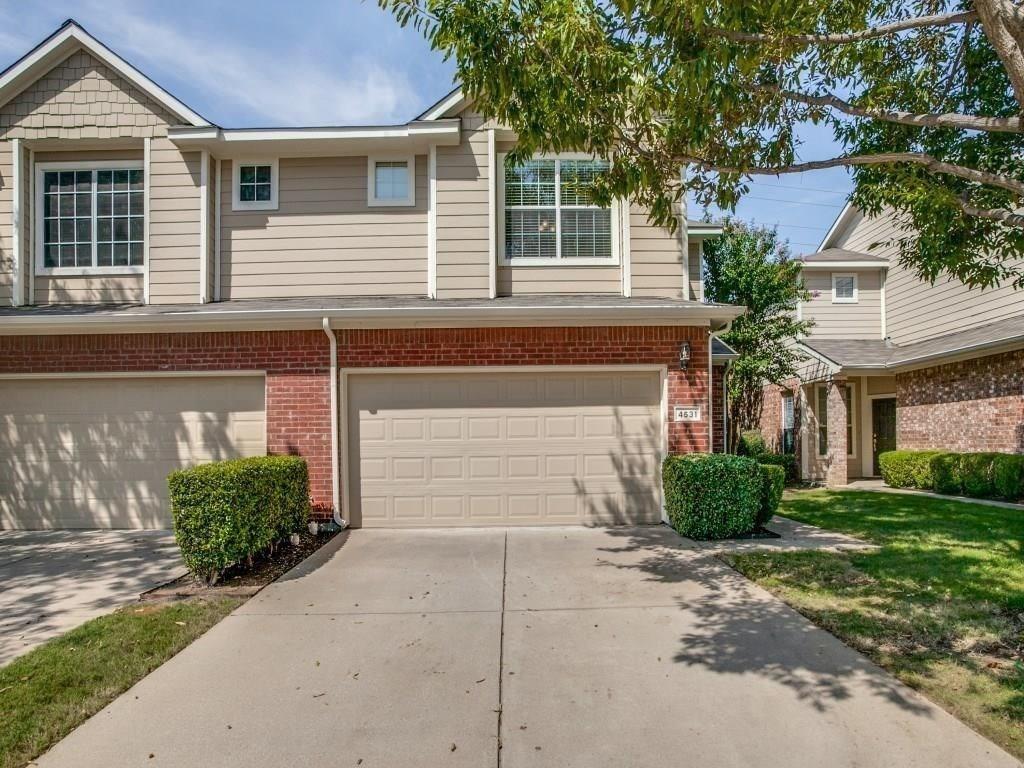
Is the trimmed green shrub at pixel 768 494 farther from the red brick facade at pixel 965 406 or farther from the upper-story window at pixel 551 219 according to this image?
the red brick facade at pixel 965 406

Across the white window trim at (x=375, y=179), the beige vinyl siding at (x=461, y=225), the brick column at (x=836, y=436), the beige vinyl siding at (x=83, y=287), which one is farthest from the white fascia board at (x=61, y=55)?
the brick column at (x=836, y=436)

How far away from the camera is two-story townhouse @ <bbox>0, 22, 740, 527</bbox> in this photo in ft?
28.2

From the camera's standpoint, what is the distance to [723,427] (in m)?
9.91

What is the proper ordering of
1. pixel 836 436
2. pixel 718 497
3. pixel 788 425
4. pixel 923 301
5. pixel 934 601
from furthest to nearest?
pixel 788 425 → pixel 923 301 → pixel 836 436 → pixel 718 497 → pixel 934 601

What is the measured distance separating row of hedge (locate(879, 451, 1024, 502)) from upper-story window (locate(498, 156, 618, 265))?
28.3ft

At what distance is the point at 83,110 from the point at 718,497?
1101 centimetres

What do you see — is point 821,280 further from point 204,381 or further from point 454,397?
point 204,381

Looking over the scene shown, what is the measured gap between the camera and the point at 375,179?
31.7 ft

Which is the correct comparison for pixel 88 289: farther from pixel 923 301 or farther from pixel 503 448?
pixel 923 301

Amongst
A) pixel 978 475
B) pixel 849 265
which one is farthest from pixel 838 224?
pixel 978 475

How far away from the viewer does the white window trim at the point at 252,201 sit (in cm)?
965

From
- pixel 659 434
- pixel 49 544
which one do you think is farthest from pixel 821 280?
pixel 49 544

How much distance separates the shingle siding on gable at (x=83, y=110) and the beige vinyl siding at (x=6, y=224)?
364 millimetres


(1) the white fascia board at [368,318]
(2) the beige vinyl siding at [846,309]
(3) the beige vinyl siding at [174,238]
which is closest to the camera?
(1) the white fascia board at [368,318]
